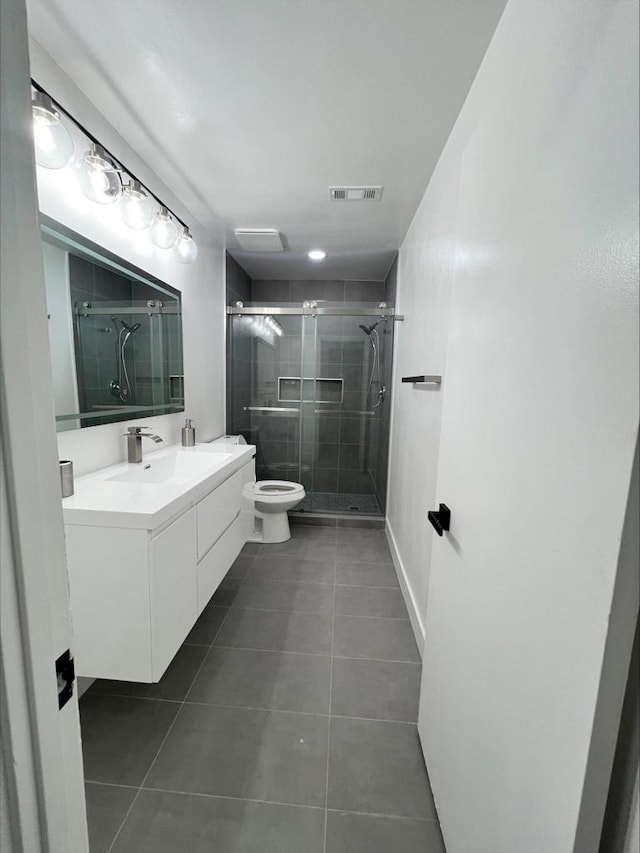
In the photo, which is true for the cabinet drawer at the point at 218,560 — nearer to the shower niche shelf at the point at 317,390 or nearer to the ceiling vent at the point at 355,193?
the shower niche shelf at the point at 317,390

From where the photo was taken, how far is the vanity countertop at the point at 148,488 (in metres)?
1.11

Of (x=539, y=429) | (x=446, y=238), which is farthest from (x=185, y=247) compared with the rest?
(x=539, y=429)

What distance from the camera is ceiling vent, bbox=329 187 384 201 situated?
6.38ft

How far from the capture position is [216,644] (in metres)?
1.74

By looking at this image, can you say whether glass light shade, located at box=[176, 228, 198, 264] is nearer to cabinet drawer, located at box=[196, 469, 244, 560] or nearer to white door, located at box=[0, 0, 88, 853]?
cabinet drawer, located at box=[196, 469, 244, 560]

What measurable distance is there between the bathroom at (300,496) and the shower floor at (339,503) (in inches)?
27.5

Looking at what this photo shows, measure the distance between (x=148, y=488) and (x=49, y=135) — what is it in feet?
4.03

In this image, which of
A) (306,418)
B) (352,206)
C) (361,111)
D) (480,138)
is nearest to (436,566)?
(480,138)

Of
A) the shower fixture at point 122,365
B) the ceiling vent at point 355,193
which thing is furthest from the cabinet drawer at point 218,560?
the ceiling vent at point 355,193

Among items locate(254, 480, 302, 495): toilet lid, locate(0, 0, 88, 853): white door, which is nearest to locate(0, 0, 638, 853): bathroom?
locate(0, 0, 88, 853): white door

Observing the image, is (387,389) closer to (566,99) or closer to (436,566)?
(436,566)

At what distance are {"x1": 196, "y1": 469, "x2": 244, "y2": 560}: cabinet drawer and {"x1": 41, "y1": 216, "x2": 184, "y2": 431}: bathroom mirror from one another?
1.98 ft

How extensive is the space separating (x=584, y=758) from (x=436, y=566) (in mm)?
706

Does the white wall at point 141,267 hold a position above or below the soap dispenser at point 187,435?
above
